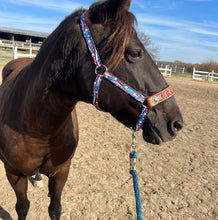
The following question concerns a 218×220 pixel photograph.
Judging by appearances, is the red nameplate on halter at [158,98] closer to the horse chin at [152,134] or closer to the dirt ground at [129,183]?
the horse chin at [152,134]

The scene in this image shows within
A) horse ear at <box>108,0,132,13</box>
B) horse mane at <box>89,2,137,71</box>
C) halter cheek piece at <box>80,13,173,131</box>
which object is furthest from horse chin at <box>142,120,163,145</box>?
horse ear at <box>108,0,132,13</box>

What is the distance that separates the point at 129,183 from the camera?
340cm

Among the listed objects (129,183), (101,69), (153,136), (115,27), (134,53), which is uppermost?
(115,27)

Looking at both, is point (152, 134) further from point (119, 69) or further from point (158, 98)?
point (119, 69)

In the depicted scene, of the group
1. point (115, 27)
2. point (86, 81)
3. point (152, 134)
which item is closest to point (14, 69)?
point (86, 81)

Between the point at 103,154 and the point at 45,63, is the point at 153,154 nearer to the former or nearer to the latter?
the point at 103,154

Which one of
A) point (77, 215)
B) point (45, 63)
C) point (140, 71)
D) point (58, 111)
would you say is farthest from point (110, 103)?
point (77, 215)

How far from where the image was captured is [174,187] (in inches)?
131

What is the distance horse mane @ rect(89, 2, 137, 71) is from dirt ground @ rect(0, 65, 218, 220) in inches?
86.6

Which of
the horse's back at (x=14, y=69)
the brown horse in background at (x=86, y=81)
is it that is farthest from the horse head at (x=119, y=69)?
the horse's back at (x=14, y=69)

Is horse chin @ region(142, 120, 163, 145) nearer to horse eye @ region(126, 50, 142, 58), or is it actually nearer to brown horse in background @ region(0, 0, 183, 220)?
brown horse in background @ region(0, 0, 183, 220)

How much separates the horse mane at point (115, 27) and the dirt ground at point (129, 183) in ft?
7.22

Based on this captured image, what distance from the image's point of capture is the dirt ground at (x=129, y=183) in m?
2.80

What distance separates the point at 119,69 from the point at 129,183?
2.54 meters
